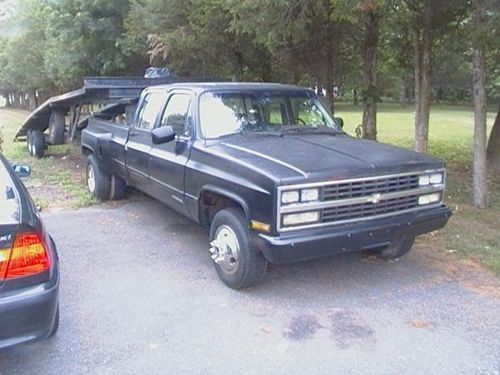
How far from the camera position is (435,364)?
3547mm

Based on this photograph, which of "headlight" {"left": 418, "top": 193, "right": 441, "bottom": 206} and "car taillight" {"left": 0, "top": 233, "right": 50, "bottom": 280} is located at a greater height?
"car taillight" {"left": 0, "top": 233, "right": 50, "bottom": 280}

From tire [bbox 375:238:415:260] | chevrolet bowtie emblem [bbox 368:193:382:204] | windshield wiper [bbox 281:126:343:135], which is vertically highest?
windshield wiper [bbox 281:126:343:135]

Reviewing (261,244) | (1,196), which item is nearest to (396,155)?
(261,244)

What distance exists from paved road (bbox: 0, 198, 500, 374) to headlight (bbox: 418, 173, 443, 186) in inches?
36.7

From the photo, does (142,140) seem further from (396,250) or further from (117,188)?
(396,250)

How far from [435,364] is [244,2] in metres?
5.75

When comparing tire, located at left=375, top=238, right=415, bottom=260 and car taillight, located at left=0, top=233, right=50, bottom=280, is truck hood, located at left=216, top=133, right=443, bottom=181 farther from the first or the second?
car taillight, located at left=0, top=233, right=50, bottom=280

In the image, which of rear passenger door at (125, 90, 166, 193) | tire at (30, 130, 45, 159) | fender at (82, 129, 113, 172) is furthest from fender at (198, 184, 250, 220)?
tire at (30, 130, 45, 159)

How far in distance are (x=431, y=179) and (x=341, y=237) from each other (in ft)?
4.10

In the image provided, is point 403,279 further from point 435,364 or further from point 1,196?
point 1,196

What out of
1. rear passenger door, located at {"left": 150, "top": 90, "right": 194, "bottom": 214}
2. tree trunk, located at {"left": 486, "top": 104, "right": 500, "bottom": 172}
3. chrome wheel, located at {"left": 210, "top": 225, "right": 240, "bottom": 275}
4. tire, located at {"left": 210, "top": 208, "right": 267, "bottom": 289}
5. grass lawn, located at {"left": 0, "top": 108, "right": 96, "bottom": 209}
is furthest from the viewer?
tree trunk, located at {"left": 486, "top": 104, "right": 500, "bottom": 172}

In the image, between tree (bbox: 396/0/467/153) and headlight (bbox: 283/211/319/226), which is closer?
headlight (bbox: 283/211/319/226)

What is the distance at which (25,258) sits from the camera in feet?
9.92

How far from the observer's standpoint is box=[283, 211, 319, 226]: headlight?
4.15 meters
